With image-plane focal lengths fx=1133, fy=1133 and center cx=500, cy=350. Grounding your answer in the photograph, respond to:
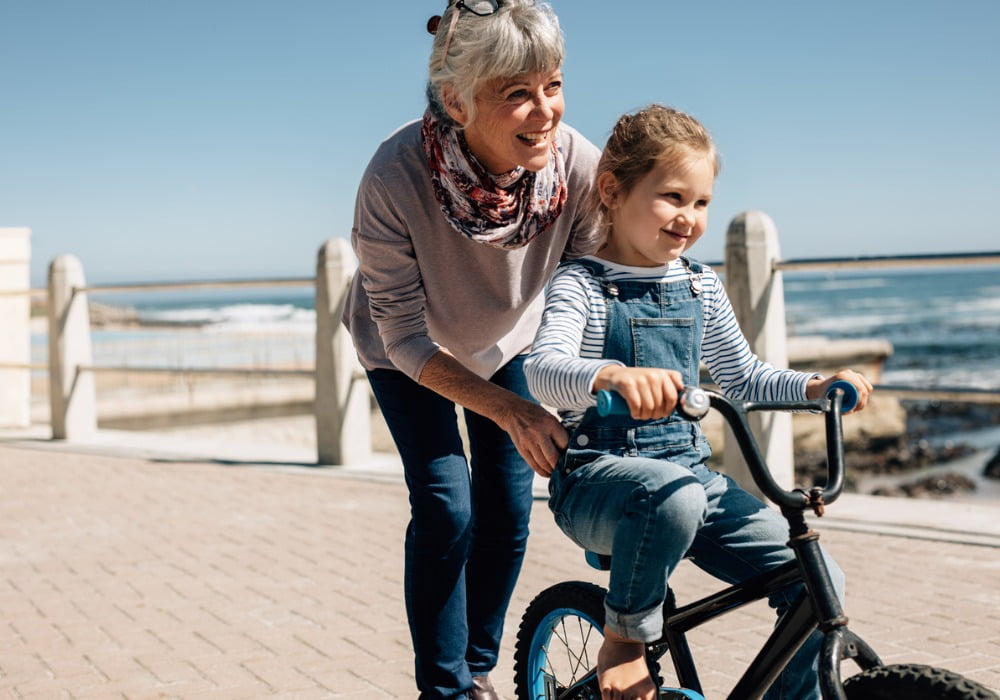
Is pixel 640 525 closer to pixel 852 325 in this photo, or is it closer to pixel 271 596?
pixel 271 596

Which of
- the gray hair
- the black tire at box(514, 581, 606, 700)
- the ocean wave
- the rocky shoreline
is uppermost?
the gray hair

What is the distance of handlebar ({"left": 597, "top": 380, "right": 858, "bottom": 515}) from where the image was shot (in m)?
1.85

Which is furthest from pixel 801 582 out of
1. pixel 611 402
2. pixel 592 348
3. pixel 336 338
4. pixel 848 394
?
pixel 336 338

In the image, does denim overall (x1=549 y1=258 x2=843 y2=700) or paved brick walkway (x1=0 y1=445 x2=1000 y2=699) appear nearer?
denim overall (x1=549 y1=258 x2=843 y2=700)

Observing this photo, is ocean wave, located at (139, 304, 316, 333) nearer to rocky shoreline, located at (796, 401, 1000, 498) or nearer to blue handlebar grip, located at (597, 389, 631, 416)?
rocky shoreline, located at (796, 401, 1000, 498)

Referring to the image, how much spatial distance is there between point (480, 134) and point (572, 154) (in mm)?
327

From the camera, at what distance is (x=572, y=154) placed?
2.73 metres

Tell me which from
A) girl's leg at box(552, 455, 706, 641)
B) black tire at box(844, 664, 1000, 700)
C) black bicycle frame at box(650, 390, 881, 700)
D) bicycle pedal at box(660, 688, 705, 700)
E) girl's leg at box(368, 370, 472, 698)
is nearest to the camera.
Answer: black tire at box(844, 664, 1000, 700)

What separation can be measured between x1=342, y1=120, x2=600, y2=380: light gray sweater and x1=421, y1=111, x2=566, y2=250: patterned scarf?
0.08 metres

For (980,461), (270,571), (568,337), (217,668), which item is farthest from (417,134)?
(980,461)

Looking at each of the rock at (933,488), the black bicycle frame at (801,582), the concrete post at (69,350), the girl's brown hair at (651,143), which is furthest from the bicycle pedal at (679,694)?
the rock at (933,488)

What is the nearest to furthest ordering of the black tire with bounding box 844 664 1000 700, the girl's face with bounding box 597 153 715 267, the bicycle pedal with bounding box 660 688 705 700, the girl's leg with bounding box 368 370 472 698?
the black tire with bounding box 844 664 1000 700 < the bicycle pedal with bounding box 660 688 705 700 < the girl's face with bounding box 597 153 715 267 < the girl's leg with bounding box 368 370 472 698

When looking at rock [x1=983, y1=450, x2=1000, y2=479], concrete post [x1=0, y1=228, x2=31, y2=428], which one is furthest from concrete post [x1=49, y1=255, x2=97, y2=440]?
rock [x1=983, y1=450, x2=1000, y2=479]

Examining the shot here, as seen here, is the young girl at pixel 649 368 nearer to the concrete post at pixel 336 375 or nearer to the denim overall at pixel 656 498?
the denim overall at pixel 656 498
